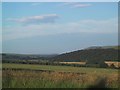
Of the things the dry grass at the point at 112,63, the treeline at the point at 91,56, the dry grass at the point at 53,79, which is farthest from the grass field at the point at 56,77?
the treeline at the point at 91,56

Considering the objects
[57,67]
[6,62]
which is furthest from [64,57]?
[6,62]

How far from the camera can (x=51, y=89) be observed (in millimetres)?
9867

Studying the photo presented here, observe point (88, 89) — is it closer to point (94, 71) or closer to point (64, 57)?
Result: point (94, 71)

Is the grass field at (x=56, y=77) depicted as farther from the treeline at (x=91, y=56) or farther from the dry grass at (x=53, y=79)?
the treeline at (x=91, y=56)

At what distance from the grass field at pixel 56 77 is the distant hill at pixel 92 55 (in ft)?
1.55

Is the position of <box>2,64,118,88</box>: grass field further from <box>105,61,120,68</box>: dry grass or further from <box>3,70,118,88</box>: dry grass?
<box>105,61,120,68</box>: dry grass

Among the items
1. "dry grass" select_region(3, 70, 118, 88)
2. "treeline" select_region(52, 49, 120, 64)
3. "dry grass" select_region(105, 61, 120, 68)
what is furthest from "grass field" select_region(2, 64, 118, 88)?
"treeline" select_region(52, 49, 120, 64)

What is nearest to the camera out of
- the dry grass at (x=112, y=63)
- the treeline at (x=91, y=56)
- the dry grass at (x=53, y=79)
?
the dry grass at (x=53, y=79)

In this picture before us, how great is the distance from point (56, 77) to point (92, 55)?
1.92m

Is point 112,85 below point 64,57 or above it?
below

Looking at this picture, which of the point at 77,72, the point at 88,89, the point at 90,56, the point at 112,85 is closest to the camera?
the point at 88,89

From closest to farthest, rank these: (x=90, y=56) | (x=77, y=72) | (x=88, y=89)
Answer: (x=88, y=89) < (x=77, y=72) < (x=90, y=56)

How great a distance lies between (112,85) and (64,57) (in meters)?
2.02

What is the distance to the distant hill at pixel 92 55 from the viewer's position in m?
A: 11.4
